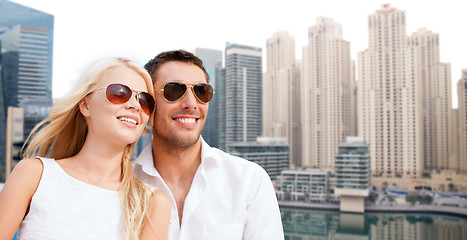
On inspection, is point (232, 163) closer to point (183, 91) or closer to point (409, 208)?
point (183, 91)

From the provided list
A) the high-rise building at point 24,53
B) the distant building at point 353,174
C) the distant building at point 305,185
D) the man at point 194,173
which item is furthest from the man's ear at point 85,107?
the high-rise building at point 24,53

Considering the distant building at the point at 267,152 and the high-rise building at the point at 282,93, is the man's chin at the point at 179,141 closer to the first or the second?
the distant building at the point at 267,152

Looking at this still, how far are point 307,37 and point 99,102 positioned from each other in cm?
2913

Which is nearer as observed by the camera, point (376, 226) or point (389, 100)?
point (376, 226)

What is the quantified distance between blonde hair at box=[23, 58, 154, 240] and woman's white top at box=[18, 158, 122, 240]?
0.03 m

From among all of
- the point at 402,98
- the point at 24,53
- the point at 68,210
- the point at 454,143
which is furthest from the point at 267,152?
the point at 24,53

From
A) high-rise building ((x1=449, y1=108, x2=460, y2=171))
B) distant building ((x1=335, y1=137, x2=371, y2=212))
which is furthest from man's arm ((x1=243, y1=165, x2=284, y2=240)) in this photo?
high-rise building ((x1=449, y1=108, x2=460, y2=171))

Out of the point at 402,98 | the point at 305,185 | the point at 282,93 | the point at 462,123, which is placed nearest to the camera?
the point at 305,185

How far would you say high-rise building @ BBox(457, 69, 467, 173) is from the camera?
853 inches

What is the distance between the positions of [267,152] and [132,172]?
23.3 m

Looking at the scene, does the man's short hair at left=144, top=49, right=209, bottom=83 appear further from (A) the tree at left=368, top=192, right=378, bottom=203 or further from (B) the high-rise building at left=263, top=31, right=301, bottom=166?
(B) the high-rise building at left=263, top=31, right=301, bottom=166

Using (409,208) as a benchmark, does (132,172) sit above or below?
above

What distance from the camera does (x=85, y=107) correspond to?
0.75 meters

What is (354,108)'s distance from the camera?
26750mm
